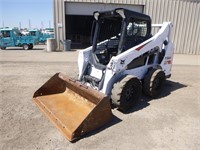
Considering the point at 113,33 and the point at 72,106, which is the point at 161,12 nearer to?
the point at 113,33

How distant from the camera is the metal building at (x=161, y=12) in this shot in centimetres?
1583

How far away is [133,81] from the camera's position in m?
4.63

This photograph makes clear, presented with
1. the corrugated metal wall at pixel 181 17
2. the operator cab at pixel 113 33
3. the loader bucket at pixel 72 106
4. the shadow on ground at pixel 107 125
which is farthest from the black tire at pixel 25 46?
the shadow on ground at pixel 107 125

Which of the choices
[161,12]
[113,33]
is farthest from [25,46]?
[113,33]

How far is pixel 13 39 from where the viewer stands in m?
18.4

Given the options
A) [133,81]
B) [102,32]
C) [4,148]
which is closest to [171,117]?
[133,81]

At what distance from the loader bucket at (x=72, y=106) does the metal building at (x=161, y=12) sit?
11811mm

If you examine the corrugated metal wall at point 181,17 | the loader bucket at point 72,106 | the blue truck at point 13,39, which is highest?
the corrugated metal wall at point 181,17

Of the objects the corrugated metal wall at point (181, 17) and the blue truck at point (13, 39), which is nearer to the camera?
the corrugated metal wall at point (181, 17)

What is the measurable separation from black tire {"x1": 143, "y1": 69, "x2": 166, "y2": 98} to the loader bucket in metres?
1.82

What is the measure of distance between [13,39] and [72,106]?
1635 centimetres

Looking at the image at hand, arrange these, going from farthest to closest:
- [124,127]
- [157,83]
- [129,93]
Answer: [157,83] < [129,93] < [124,127]

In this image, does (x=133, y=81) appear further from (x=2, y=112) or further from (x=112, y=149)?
(x=2, y=112)

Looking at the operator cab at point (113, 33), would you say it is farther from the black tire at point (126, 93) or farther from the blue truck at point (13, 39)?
the blue truck at point (13, 39)
